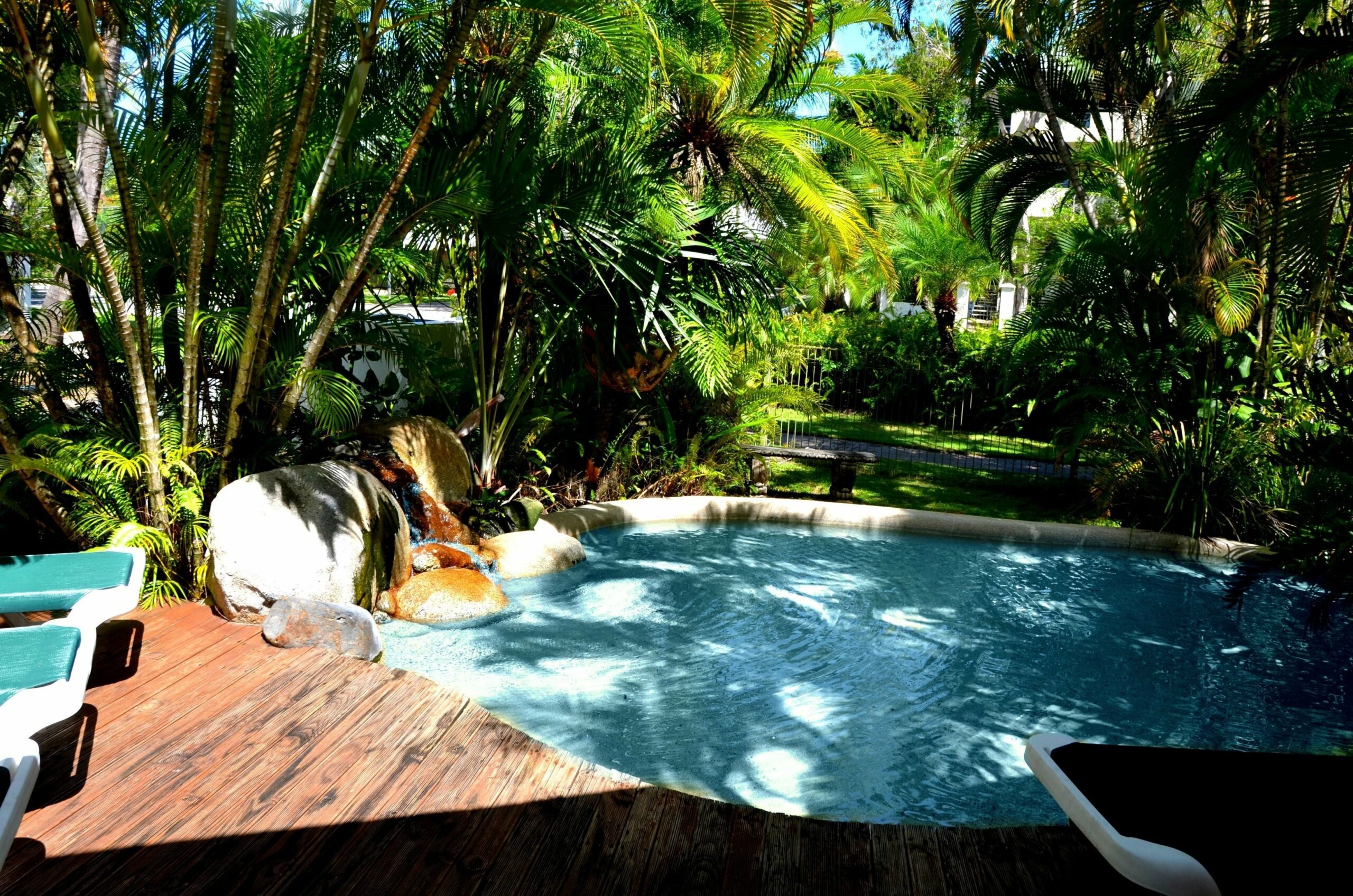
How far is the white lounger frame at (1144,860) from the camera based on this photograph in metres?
2.08

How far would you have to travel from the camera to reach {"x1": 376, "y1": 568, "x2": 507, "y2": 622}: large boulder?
638cm

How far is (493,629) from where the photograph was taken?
629 centimetres

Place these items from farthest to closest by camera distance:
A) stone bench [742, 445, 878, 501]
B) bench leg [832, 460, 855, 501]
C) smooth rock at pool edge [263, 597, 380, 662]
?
bench leg [832, 460, 855, 501] < stone bench [742, 445, 878, 501] < smooth rock at pool edge [263, 597, 380, 662]

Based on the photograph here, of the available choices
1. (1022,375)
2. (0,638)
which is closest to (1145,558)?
(1022,375)

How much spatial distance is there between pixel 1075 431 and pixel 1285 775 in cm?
729

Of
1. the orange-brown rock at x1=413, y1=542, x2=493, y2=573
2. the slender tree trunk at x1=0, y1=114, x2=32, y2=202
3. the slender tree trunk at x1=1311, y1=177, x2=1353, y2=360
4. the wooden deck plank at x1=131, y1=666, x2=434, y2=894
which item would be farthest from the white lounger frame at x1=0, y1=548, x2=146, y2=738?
the slender tree trunk at x1=1311, y1=177, x2=1353, y2=360

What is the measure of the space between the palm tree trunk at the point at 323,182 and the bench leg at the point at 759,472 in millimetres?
6074

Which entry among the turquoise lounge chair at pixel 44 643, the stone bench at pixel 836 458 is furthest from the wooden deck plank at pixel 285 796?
the stone bench at pixel 836 458

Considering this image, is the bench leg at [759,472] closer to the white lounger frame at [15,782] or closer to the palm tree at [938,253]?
the white lounger frame at [15,782]

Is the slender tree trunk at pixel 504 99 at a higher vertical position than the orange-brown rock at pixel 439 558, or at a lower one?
higher

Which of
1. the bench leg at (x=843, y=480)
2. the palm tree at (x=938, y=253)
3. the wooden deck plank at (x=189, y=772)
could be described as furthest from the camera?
the palm tree at (x=938, y=253)

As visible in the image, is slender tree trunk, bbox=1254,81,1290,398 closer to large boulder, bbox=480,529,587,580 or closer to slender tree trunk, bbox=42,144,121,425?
large boulder, bbox=480,529,587,580

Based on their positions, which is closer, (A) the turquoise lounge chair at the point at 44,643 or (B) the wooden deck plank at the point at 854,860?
(A) the turquoise lounge chair at the point at 44,643

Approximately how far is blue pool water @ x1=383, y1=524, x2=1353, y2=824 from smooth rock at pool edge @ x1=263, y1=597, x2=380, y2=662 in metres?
0.76
